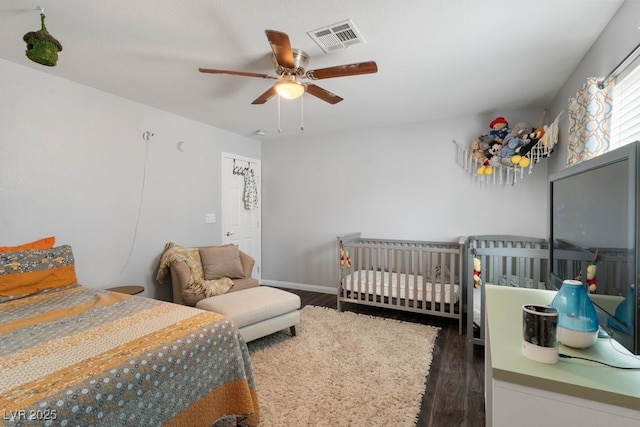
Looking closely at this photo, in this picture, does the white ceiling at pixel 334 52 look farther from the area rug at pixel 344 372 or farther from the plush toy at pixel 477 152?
the area rug at pixel 344 372

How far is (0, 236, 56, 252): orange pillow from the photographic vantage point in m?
2.05

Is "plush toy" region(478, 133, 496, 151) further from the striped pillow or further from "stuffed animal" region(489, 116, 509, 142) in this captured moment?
the striped pillow

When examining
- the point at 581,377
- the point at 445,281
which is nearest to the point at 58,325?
the point at 581,377

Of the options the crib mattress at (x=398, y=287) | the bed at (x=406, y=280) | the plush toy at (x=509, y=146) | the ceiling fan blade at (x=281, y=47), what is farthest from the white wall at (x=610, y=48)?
the ceiling fan blade at (x=281, y=47)

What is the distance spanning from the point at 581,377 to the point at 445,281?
8.10 ft

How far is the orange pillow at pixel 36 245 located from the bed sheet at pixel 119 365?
426mm

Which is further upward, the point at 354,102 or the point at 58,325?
the point at 354,102

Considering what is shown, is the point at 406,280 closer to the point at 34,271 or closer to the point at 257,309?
the point at 257,309

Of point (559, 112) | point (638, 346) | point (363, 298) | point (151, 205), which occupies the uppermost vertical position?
point (559, 112)

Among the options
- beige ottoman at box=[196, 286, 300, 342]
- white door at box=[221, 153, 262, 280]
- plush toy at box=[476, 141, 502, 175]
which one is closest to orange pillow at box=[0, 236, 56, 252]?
beige ottoman at box=[196, 286, 300, 342]

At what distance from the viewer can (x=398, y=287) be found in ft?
10.3

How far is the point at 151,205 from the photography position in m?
3.16

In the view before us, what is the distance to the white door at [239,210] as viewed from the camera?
162 inches

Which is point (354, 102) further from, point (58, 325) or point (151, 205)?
point (58, 325)
